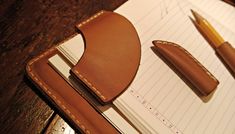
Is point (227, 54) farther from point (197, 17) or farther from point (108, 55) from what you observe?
point (108, 55)

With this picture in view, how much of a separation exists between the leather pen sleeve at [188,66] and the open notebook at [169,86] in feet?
0.05

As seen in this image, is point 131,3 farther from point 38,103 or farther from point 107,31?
point 38,103

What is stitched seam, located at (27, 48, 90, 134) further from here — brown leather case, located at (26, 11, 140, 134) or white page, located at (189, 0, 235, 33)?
white page, located at (189, 0, 235, 33)

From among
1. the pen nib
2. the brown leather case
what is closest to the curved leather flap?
the brown leather case

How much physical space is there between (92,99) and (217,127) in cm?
22

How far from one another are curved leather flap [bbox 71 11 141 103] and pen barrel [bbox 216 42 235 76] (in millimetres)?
179

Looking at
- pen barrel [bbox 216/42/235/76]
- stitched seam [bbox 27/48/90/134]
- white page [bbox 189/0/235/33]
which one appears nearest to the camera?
stitched seam [bbox 27/48/90/134]

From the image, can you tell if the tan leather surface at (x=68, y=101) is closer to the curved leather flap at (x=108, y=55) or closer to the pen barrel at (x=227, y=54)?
the curved leather flap at (x=108, y=55)

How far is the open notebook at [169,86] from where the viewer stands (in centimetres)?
45

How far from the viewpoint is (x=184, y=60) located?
514 millimetres

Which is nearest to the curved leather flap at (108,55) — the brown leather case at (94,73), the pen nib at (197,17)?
the brown leather case at (94,73)

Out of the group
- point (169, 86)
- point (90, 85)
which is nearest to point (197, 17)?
point (169, 86)

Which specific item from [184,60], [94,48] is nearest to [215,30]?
[184,60]

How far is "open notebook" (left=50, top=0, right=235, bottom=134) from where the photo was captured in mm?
449
